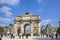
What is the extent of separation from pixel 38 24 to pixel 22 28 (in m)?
6.51

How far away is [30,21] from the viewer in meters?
65.8

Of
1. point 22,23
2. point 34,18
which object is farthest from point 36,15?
point 22,23

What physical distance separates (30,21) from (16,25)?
583 centimetres

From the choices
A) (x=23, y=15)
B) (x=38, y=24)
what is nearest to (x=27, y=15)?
(x=23, y=15)

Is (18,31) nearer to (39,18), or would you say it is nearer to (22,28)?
(22,28)

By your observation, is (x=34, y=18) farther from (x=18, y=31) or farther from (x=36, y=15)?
(x=18, y=31)

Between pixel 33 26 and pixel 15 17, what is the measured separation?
7.97m

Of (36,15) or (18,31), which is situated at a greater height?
(36,15)

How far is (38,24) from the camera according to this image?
65375mm

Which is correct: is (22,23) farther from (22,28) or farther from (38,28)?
(38,28)

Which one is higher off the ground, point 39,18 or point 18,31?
point 39,18

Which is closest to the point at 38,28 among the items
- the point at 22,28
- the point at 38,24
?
the point at 38,24

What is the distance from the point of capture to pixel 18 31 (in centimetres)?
6788

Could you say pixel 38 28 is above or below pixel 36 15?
below
